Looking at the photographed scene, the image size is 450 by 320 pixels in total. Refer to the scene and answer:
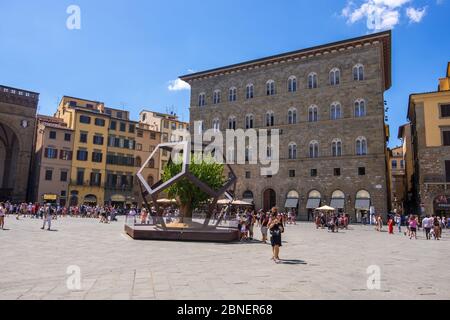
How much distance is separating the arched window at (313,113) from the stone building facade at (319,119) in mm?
112

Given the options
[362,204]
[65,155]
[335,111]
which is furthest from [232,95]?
[65,155]

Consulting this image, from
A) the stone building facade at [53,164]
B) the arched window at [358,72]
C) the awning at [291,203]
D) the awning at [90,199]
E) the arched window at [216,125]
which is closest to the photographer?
the arched window at [358,72]

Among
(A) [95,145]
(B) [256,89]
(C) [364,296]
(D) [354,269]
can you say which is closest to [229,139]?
(B) [256,89]

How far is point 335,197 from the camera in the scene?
38875mm

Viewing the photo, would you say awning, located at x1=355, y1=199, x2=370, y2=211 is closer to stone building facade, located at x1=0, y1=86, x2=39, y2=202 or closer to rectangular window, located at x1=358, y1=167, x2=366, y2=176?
rectangular window, located at x1=358, y1=167, x2=366, y2=176

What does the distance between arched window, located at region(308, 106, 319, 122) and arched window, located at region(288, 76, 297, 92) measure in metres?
3.22

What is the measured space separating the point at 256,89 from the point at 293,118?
647 centimetres

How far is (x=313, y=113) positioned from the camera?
1636 inches

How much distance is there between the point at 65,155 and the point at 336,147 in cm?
3511

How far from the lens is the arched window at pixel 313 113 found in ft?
135

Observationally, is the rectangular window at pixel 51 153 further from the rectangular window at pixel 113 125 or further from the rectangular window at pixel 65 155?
the rectangular window at pixel 113 125

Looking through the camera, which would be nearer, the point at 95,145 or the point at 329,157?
the point at 329,157

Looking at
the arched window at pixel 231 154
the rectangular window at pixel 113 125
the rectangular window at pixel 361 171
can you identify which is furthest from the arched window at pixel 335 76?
the rectangular window at pixel 113 125
